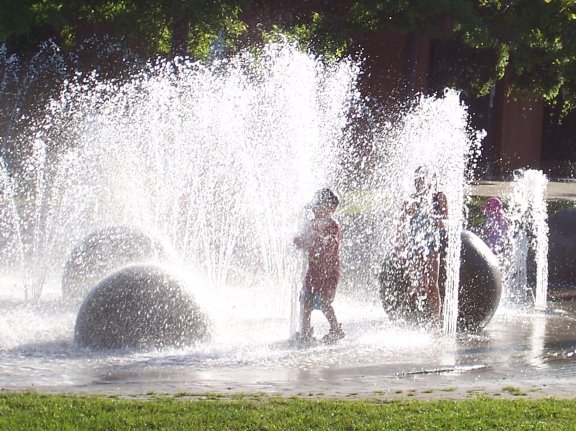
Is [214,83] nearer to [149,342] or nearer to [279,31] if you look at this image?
[279,31]

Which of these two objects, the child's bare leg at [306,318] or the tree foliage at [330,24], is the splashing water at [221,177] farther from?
the tree foliage at [330,24]

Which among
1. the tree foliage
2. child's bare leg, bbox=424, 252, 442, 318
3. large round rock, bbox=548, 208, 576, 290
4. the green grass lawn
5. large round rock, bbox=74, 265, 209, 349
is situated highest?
the tree foliage

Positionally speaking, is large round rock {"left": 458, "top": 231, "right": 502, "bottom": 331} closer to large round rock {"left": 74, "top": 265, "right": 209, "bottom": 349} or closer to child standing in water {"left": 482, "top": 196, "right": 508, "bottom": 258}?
large round rock {"left": 74, "top": 265, "right": 209, "bottom": 349}

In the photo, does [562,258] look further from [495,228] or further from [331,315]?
[331,315]

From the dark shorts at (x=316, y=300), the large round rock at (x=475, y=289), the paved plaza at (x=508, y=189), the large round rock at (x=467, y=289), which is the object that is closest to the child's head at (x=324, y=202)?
the dark shorts at (x=316, y=300)

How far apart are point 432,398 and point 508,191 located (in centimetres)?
1929

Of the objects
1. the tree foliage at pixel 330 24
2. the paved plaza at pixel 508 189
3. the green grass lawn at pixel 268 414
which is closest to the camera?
the green grass lawn at pixel 268 414

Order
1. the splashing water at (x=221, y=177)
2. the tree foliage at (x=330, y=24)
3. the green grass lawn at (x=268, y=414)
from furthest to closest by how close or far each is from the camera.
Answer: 1. the tree foliage at (x=330, y=24)
2. the splashing water at (x=221, y=177)
3. the green grass lawn at (x=268, y=414)

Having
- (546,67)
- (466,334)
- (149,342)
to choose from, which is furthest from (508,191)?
(149,342)

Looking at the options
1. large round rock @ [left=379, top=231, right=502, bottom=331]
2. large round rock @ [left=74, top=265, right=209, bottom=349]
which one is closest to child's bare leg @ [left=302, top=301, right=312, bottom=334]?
large round rock @ [left=74, top=265, right=209, bottom=349]

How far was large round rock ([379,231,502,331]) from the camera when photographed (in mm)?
11219

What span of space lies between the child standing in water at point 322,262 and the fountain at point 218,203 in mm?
270

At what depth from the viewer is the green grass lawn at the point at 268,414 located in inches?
264

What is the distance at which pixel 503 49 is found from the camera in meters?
26.9
